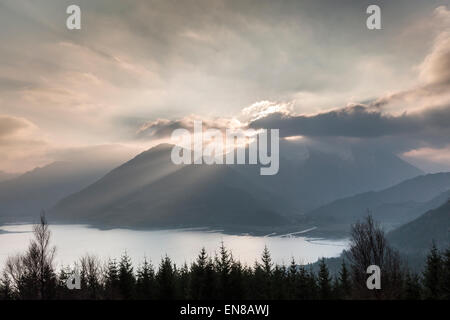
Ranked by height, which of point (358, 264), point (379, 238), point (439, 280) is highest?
point (379, 238)

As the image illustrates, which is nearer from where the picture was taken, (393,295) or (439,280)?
(393,295)

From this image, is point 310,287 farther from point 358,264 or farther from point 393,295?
point 393,295

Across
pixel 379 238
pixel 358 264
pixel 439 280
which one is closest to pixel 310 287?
pixel 358 264

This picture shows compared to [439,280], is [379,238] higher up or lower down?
higher up

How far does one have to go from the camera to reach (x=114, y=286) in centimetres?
6241

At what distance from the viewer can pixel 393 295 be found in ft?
156
